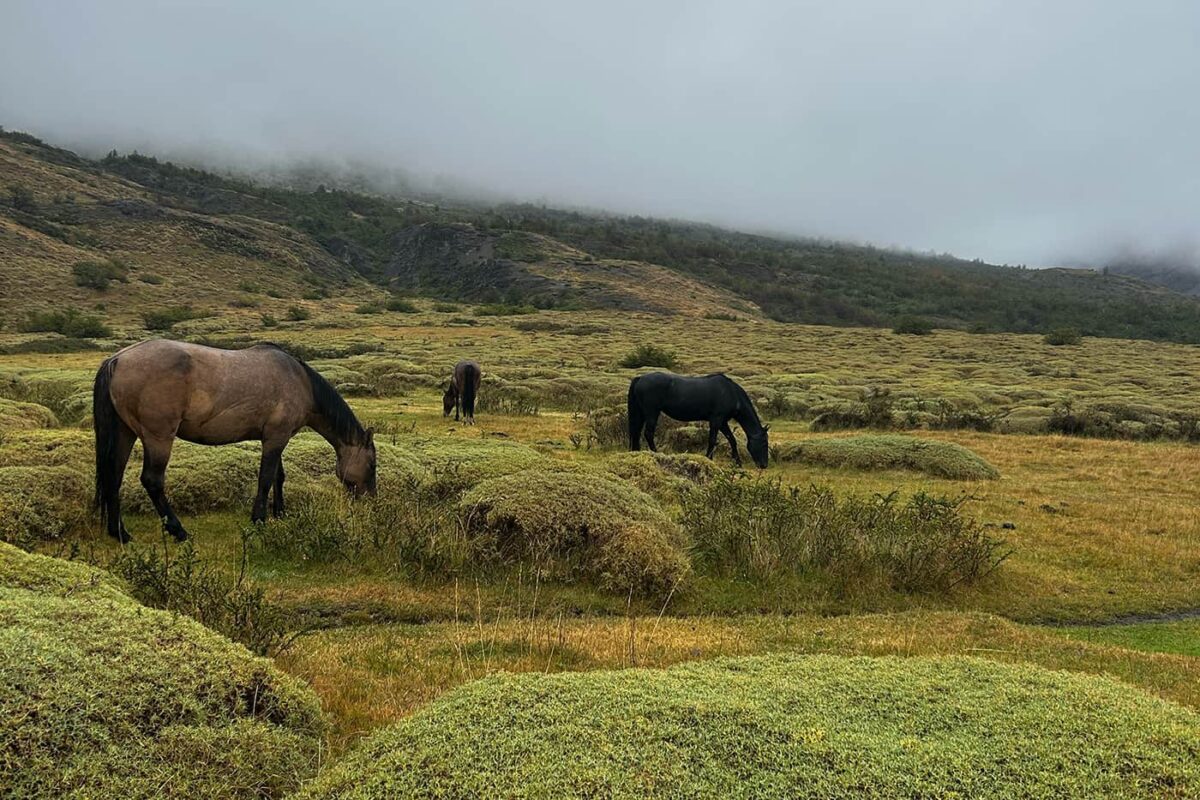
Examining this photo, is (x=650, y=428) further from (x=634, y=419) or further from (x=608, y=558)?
(x=608, y=558)

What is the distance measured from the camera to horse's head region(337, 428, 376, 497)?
10828 millimetres

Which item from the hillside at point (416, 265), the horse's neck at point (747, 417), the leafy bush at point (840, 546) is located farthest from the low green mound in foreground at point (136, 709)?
the hillside at point (416, 265)

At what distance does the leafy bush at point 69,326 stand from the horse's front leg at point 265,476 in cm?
5718

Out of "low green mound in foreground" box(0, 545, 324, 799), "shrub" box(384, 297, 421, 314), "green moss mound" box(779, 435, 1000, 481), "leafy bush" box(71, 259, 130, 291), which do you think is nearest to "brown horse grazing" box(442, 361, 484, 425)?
"green moss mound" box(779, 435, 1000, 481)

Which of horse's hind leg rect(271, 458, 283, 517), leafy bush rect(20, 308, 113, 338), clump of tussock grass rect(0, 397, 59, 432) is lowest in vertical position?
leafy bush rect(20, 308, 113, 338)

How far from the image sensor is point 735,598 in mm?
8562

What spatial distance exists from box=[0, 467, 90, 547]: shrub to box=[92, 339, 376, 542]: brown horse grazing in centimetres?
38

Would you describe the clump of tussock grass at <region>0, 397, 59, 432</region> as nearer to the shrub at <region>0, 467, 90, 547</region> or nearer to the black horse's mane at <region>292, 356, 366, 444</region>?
the shrub at <region>0, 467, 90, 547</region>

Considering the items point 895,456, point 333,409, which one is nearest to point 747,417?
point 895,456

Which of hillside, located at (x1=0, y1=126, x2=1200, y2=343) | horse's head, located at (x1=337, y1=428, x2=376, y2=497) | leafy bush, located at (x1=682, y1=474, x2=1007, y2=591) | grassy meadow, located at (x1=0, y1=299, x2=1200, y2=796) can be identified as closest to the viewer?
grassy meadow, located at (x1=0, y1=299, x2=1200, y2=796)

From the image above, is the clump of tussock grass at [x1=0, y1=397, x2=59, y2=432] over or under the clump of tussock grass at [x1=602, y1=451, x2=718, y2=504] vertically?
under

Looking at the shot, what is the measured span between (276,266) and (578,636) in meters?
123

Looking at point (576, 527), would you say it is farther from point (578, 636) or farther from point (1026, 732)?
point (1026, 732)

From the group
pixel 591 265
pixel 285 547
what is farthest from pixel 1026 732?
pixel 591 265
